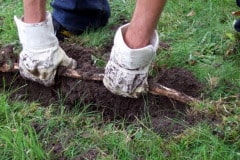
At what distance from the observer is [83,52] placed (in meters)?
2.32

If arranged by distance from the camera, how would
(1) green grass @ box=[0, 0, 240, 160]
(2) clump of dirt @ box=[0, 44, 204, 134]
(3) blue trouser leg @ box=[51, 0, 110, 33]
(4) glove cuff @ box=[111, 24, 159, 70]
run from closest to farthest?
(1) green grass @ box=[0, 0, 240, 160] < (4) glove cuff @ box=[111, 24, 159, 70] < (2) clump of dirt @ box=[0, 44, 204, 134] < (3) blue trouser leg @ box=[51, 0, 110, 33]

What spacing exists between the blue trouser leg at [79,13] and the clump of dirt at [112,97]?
0.43 m

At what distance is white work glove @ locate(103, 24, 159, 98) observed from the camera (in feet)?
6.03

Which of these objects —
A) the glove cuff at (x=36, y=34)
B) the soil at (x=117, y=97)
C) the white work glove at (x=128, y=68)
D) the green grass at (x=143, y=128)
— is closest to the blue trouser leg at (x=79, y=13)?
the green grass at (x=143, y=128)

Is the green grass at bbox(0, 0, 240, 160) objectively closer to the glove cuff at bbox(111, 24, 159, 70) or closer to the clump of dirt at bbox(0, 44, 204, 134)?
the clump of dirt at bbox(0, 44, 204, 134)

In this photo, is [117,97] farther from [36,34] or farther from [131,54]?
[36,34]

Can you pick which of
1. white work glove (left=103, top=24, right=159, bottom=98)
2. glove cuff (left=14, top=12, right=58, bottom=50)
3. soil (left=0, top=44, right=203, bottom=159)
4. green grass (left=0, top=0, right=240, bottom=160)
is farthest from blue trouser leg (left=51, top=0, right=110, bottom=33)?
white work glove (left=103, top=24, right=159, bottom=98)

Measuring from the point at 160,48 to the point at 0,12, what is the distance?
1000 mm

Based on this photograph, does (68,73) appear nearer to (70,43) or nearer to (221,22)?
(70,43)

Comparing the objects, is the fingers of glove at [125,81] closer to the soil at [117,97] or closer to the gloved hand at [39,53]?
the soil at [117,97]

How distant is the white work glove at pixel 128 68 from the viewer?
1.84 meters

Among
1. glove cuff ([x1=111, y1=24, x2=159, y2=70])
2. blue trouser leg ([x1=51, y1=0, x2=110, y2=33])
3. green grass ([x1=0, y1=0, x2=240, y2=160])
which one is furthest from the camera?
blue trouser leg ([x1=51, y1=0, x2=110, y2=33])

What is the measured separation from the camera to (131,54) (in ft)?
5.98

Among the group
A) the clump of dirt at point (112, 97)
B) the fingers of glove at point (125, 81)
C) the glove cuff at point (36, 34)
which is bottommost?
the clump of dirt at point (112, 97)
